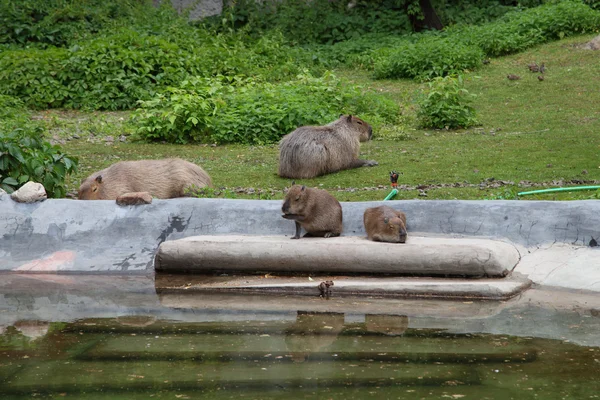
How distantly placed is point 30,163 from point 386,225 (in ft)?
12.3

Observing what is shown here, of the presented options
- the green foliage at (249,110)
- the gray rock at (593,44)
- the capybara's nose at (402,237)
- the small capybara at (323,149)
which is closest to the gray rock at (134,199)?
the capybara's nose at (402,237)

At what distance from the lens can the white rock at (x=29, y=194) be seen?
853cm

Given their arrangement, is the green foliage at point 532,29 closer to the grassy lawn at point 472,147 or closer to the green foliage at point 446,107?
the grassy lawn at point 472,147

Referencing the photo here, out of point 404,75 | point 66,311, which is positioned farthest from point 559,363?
point 404,75

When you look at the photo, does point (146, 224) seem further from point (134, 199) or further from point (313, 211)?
point (313, 211)

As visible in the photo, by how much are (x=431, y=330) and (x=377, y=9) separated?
48.3 ft

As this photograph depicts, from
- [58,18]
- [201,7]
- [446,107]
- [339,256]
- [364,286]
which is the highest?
[201,7]

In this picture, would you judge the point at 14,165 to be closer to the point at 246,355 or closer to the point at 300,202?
the point at 300,202

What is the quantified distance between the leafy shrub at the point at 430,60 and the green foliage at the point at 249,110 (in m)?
2.16

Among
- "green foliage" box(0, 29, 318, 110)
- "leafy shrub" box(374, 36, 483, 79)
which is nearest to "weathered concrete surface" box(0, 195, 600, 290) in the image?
"green foliage" box(0, 29, 318, 110)

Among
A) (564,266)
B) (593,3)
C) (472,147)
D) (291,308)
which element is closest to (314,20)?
(593,3)

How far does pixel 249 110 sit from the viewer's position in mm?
13281

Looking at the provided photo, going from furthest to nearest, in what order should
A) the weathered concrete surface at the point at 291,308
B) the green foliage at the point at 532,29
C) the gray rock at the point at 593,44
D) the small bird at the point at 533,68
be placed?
the green foliage at the point at 532,29
the gray rock at the point at 593,44
the small bird at the point at 533,68
the weathered concrete surface at the point at 291,308

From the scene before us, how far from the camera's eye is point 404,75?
16562 millimetres
